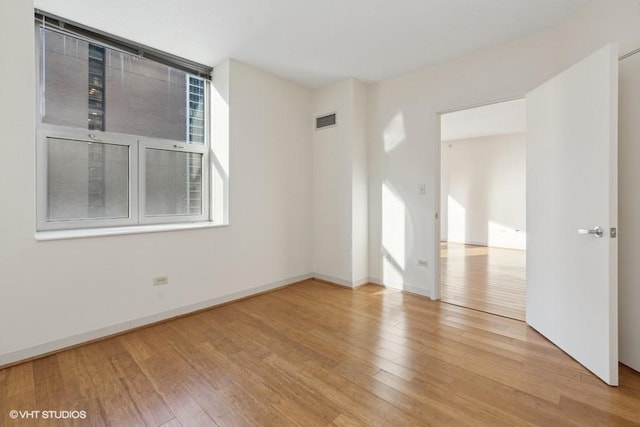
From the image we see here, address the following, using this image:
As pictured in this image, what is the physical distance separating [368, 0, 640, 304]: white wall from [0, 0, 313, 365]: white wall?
1007 millimetres

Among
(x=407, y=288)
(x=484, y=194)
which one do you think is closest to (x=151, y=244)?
(x=407, y=288)

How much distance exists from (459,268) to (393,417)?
3822 millimetres

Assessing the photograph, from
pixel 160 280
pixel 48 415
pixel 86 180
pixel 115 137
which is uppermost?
pixel 115 137

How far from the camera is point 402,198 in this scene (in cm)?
358

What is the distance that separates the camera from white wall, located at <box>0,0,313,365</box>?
6.48 feet

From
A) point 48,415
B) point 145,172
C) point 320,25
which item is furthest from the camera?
point 145,172

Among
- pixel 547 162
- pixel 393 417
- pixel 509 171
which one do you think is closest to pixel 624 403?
pixel 393 417

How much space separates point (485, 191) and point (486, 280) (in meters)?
3.92

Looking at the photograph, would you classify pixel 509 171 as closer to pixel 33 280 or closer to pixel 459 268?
pixel 459 268

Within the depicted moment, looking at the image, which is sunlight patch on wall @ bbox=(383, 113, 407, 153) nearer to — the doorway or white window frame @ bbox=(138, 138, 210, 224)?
the doorway

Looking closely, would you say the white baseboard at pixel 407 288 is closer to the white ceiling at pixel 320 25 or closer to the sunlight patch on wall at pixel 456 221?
the white ceiling at pixel 320 25

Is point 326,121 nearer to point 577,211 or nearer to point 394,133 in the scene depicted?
point 394,133

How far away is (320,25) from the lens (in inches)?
99.7

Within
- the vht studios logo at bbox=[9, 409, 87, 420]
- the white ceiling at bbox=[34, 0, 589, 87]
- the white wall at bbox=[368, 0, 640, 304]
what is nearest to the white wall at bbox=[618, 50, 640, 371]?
the white wall at bbox=[368, 0, 640, 304]
